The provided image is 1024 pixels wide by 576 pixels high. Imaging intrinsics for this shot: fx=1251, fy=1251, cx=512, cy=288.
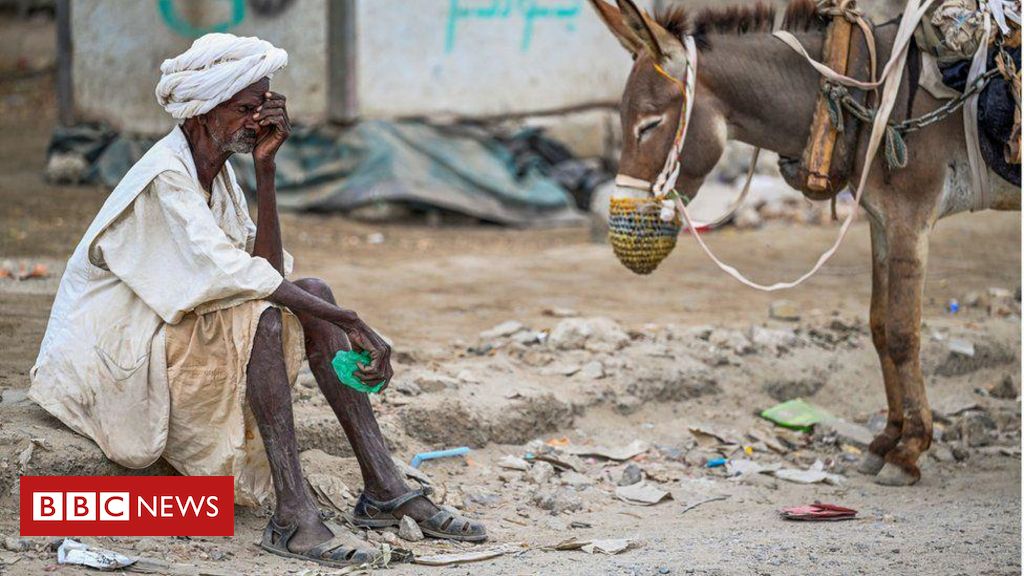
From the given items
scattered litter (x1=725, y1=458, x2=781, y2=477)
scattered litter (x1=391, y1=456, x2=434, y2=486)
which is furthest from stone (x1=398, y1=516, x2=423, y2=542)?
scattered litter (x1=725, y1=458, x2=781, y2=477)

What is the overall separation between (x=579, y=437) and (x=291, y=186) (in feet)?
17.4

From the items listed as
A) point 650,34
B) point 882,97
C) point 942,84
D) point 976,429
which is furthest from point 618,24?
point 976,429

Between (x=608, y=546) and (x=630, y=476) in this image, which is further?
(x=630, y=476)

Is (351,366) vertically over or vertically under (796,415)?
over

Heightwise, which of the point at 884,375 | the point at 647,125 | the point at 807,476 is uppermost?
the point at 647,125

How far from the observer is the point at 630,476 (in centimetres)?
469

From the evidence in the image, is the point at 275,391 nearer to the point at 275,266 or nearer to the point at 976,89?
the point at 275,266

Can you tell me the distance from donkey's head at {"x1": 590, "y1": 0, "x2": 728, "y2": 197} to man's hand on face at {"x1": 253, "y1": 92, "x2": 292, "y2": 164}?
1.42 meters

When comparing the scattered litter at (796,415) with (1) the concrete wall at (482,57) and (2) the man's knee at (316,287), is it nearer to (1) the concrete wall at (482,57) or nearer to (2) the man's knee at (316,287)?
(2) the man's knee at (316,287)

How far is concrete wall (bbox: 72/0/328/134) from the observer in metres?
9.80

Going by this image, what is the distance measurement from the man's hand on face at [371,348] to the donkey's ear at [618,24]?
1673 millimetres

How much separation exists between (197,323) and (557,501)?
1.46 meters

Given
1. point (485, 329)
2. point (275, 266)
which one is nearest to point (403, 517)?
point (275, 266)

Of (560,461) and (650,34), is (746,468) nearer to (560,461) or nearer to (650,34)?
(560,461)
